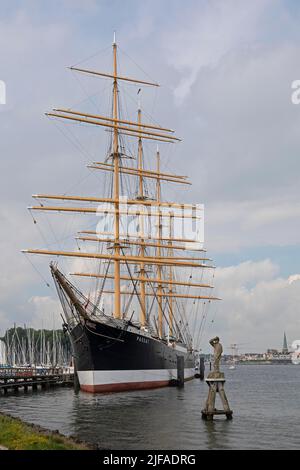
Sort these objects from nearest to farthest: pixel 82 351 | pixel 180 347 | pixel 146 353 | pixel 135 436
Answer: pixel 135 436 < pixel 82 351 < pixel 146 353 < pixel 180 347

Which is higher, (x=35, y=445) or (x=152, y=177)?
(x=152, y=177)

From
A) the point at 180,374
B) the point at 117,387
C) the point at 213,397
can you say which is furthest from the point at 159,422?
the point at 180,374

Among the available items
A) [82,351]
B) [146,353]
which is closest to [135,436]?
[82,351]

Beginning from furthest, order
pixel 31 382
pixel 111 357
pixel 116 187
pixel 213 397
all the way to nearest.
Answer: pixel 116 187
pixel 31 382
pixel 111 357
pixel 213 397

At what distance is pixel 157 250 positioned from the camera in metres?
85.0

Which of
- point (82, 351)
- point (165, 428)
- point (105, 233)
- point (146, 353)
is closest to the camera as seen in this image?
point (165, 428)

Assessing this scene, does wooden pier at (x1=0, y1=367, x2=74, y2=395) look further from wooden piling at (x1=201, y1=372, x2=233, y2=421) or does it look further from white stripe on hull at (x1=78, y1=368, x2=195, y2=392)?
wooden piling at (x1=201, y1=372, x2=233, y2=421)

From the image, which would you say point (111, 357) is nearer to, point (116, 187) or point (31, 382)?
point (31, 382)

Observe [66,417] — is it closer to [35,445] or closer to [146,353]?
[35,445]

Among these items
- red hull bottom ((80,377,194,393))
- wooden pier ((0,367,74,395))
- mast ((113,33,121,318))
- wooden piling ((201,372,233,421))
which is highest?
mast ((113,33,121,318))

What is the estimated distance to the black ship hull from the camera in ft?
158

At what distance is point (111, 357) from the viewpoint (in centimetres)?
4900

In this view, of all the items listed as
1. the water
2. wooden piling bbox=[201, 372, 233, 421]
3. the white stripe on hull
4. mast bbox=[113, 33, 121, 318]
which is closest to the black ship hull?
the white stripe on hull

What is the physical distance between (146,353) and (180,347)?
27.1 m
